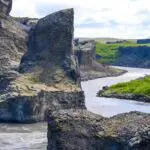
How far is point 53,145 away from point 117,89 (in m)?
92.2

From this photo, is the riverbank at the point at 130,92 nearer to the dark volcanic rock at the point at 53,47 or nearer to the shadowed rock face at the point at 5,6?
the shadowed rock face at the point at 5,6

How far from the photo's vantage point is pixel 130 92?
124 meters

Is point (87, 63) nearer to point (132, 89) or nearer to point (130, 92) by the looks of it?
point (132, 89)

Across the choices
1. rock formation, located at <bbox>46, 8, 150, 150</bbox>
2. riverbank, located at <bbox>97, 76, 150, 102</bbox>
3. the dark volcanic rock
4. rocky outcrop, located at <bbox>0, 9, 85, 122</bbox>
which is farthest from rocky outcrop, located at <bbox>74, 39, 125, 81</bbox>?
Answer: rock formation, located at <bbox>46, 8, 150, 150</bbox>

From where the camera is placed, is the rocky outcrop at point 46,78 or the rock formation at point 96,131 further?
the rocky outcrop at point 46,78

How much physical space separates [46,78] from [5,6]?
2495cm

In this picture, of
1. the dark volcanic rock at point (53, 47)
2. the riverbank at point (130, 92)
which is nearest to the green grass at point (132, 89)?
the riverbank at point (130, 92)

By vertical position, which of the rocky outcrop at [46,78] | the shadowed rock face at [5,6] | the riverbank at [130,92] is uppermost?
the shadowed rock face at [5,6]

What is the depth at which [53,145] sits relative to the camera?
1515 inches

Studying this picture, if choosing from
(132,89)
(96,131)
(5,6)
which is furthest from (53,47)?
(132,89)

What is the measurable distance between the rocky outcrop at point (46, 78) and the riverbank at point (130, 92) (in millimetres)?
35163

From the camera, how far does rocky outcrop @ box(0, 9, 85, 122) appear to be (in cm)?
7162

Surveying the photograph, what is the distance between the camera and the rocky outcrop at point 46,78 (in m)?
71.6

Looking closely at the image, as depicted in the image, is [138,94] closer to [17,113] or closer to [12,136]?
[17,113]
